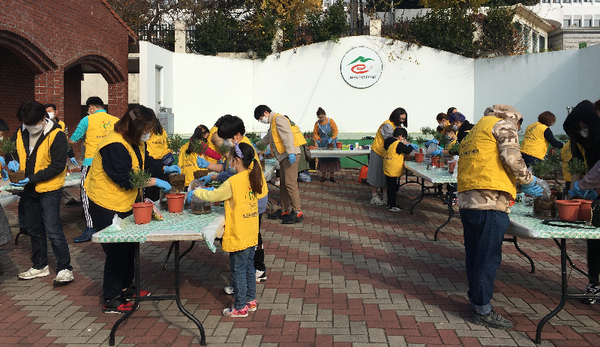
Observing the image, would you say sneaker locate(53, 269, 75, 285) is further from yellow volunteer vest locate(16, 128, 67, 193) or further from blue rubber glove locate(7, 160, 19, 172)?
blue rubber glove locate(7, 160, 19, 172)

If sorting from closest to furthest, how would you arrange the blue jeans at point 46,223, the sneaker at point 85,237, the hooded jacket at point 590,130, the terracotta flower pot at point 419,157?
the hooded jacket at point 590,130
the blue jeans at point 46,223
the sneaker at point 85,237
the terracotta flower pot at point 419,157

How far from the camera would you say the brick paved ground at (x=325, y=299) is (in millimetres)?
4035

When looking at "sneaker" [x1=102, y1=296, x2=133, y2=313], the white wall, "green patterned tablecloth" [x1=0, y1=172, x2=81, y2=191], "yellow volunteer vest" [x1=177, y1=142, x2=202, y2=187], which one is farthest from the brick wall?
"sneaker" [x1=102, y1=296, x2=133, y2=313]

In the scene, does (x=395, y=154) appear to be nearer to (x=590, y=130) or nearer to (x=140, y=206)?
(x=590, y=130)

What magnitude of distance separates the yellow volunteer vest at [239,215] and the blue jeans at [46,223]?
211 centimetres

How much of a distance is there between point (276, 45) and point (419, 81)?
505cm

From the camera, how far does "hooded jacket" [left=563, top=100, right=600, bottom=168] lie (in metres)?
4.39

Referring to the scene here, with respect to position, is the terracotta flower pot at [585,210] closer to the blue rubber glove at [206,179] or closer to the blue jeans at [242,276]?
the blue jeans at [242,276]

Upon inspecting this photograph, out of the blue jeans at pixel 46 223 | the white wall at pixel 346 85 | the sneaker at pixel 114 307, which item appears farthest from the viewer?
the white wall at pixel 346 85

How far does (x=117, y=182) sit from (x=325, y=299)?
2.16 m

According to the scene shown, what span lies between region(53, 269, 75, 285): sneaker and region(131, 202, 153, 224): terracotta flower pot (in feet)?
5.64

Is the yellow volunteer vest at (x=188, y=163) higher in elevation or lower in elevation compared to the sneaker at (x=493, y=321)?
higher

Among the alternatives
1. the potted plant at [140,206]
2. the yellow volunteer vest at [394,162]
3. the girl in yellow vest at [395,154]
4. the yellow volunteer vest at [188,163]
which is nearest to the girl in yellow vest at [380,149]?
the girl in yellow vest at [395,154]

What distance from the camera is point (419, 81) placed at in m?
17.3
